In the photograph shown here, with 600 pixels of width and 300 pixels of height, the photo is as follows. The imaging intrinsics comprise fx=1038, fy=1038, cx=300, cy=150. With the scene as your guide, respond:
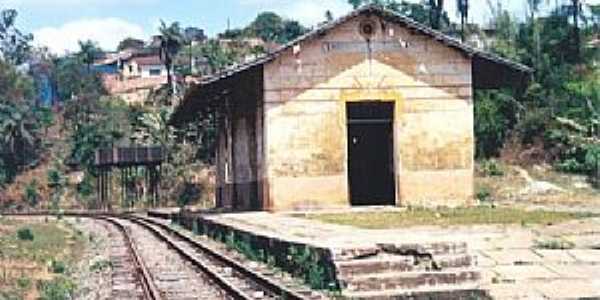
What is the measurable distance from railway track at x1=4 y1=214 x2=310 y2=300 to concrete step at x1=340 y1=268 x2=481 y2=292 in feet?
1.85

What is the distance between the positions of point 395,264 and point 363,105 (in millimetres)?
15036

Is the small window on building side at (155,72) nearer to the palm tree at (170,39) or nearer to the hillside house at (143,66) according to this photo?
the hillside house at (143,66)

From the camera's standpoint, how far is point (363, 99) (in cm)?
2470

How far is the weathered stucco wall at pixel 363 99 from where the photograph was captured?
24141 mm

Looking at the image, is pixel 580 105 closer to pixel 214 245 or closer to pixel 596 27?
pixel 596 27

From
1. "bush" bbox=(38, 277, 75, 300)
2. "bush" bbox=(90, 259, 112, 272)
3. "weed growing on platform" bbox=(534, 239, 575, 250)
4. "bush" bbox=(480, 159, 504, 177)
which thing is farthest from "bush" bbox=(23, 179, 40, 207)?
"weed growing on platform" bbox=(534, 239, 575, 250)

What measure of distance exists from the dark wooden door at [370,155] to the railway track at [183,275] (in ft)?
18.8

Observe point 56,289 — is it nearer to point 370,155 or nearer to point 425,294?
point 425,294

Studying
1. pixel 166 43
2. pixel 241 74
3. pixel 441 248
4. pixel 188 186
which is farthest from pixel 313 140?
pixel 166 43

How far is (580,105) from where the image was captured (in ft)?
129

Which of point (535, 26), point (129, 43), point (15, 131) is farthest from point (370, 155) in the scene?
point (129, 43)

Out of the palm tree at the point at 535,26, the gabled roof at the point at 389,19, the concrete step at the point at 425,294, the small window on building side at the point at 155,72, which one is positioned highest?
the small window on building side at the point at 155,72

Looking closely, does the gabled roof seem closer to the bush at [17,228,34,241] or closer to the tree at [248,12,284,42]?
the bush at [17,228,34,241]

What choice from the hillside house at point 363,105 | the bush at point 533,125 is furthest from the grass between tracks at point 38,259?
the bush at point 533,125
